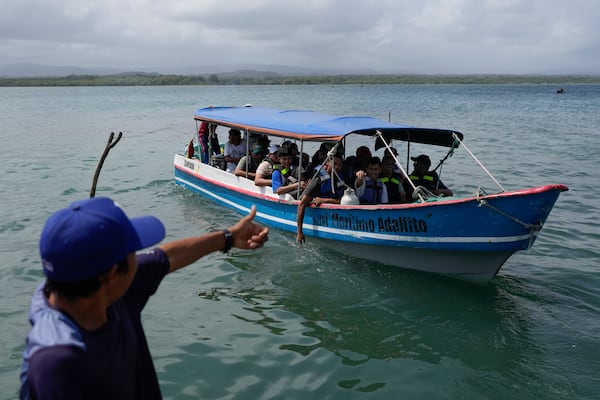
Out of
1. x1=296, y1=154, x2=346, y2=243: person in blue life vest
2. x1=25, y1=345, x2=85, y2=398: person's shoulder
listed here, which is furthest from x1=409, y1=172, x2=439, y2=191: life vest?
x1=25, y1=345, x2=85, y2=398: person's shoulder

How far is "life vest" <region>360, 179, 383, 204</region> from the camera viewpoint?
9.16 m

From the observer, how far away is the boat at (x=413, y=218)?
7.01 m

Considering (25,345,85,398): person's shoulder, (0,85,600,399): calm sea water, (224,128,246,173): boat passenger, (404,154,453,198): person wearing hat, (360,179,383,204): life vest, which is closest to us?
(25,345,85,398): person's shoulder

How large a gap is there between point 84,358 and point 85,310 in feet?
0.56

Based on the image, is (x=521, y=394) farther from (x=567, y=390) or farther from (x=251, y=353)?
(x=251, y=353)

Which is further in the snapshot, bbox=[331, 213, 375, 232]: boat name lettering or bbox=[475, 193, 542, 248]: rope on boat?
bbox=[331, 213, 375, 232]: boat name lettering

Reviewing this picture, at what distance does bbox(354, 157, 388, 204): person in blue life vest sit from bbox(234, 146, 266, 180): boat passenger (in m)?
3.46

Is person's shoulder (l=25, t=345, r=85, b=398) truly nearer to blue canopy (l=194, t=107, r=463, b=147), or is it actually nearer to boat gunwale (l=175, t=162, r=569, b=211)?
boat gunwale (l=175, t=162, r=569, b=211)

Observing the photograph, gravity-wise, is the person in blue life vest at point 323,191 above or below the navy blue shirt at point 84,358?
below

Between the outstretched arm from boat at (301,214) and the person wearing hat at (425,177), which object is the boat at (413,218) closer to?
the outstretched arm from boat at (301,214)

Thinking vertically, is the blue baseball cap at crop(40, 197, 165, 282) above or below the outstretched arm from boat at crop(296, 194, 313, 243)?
above

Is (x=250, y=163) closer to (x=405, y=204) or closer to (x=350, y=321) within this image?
(x=405, y=204)

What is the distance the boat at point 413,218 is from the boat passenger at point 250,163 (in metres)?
0.20

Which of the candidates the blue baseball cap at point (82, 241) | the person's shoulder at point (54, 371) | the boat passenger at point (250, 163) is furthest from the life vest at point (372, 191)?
the person's shoulder at point (54, 371)
